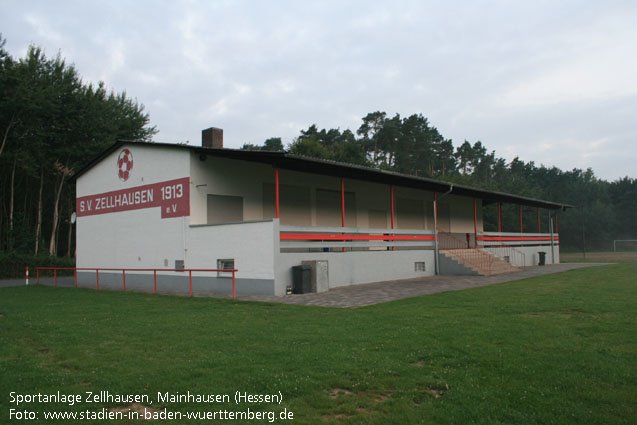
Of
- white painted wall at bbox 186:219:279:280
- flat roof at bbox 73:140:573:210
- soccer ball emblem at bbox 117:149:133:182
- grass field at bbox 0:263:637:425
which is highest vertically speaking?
soccer ball emblem at bbox 117:149:133:182

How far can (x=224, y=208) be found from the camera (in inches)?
719

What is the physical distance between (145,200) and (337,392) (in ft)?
53.7

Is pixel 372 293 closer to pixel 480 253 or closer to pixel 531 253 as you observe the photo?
pixel 480 253

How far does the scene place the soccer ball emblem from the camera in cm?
2051

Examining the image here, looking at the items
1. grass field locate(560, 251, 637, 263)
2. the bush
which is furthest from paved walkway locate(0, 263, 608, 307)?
grass field locate(560, 251, 637, 263)

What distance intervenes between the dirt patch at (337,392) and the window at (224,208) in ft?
42.9

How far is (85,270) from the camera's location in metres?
22.1

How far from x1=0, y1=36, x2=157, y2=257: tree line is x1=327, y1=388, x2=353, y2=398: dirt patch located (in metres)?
30.6

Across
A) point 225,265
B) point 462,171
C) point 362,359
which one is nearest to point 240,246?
point 225,265

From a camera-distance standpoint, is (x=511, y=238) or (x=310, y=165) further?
(x=511, y=238)

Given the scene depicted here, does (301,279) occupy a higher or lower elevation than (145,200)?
lower

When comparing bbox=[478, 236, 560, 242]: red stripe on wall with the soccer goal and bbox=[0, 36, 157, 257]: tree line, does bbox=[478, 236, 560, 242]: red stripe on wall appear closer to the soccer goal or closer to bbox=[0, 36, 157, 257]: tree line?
bbox=[0, 36, 157, 257]: tree line

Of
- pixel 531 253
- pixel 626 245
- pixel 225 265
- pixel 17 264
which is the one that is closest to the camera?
pixel 225 265

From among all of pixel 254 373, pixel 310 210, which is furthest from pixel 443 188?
pixel 254 373
